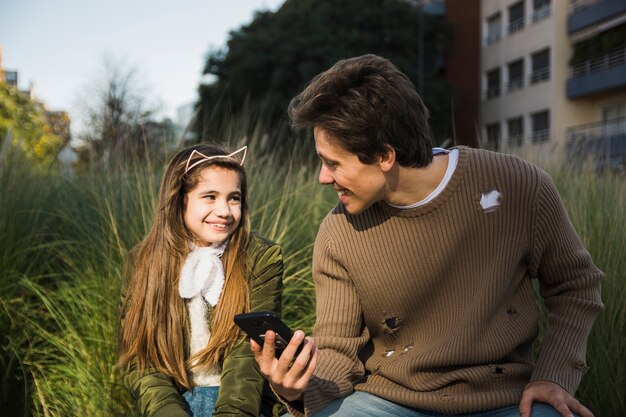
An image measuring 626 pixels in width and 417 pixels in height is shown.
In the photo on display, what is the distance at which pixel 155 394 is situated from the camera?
277 centimetres

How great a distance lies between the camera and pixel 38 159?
5945mm

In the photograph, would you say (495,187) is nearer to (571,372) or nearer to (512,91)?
(571,372)

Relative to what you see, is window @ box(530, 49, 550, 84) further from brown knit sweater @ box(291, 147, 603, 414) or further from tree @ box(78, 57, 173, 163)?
brown knit sweater @ box(291, 147, 603, 414)

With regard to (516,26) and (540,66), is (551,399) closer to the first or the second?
(540,66)

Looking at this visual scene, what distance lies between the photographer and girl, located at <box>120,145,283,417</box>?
289cm

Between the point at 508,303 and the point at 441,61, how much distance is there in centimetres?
3762

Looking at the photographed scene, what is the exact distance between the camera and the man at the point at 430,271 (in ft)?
7.27

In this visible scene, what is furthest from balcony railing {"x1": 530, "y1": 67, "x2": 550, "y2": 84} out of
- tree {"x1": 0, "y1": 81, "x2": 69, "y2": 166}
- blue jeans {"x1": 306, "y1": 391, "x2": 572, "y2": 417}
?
blue jeans {"x1": 306, "y1": 391, "x2": 572, "y2": 417}

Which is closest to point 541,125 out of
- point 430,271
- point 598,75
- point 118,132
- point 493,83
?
point 598,75

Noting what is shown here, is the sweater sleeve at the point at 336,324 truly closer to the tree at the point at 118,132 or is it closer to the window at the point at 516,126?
the tree at the point at 118,132

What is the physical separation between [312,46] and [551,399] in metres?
28.1

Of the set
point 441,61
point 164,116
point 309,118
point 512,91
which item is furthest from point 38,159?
point 441,61

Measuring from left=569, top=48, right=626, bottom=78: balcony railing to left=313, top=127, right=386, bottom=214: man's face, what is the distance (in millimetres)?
28286

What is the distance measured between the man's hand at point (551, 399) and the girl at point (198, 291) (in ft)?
3.29
